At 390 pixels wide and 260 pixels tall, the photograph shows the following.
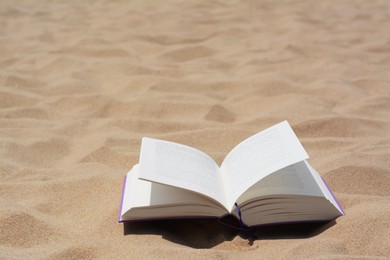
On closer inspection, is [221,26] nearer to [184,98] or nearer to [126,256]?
[184,98]

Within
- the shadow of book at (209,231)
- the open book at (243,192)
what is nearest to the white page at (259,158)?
the open book at (243,192)

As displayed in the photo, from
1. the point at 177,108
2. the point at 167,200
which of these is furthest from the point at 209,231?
the point at 177,108

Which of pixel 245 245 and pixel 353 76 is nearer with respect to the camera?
pixel 245 245

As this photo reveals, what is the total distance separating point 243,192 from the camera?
1317mm

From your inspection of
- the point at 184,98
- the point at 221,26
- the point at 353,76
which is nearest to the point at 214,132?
the point at 184,98

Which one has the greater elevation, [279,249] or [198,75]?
[279,249]

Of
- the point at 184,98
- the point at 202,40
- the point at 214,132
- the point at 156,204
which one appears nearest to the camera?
the point at 156,204

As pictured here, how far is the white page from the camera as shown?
132cm

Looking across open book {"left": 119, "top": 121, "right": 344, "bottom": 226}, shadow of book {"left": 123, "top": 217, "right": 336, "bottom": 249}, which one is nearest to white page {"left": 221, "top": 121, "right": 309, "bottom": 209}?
open book {"left": 119, "top": 121, "right": 344, "bottom": 226}

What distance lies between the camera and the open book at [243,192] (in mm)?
1339

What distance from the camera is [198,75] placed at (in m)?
2.87

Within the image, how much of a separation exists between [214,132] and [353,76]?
1.17 m

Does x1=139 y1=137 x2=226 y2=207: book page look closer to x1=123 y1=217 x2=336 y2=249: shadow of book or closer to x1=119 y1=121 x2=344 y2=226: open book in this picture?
x1=119 y1=121 x2=344 y2=226: open book

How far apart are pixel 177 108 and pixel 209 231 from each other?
3.54 feet
